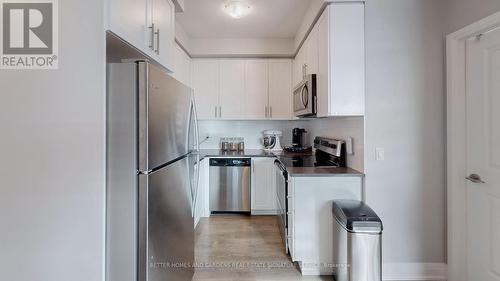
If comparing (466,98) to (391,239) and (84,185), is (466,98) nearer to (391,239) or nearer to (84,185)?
(391,239)

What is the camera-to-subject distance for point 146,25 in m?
1.76

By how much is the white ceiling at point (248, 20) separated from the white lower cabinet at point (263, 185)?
187 cm

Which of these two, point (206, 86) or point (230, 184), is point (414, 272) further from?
point (206, 86)

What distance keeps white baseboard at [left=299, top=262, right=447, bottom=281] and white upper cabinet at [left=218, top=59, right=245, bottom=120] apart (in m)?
2.87

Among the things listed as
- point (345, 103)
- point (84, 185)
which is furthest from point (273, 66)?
point (84, 185)

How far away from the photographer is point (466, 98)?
2197 millimetres

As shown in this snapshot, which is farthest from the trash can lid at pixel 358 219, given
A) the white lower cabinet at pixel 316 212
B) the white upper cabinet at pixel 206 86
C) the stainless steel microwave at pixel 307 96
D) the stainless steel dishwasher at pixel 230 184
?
the white upper cabinet at pixel 206 86

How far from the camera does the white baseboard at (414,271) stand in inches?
92.4

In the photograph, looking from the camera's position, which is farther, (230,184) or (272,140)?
(272,140)

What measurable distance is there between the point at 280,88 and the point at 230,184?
1726 mm

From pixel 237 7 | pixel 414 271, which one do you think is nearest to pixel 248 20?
pixel 237 7

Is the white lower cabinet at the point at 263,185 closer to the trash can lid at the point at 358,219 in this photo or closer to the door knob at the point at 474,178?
the trash can lid at the point at 358,219

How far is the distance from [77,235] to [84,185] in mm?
239

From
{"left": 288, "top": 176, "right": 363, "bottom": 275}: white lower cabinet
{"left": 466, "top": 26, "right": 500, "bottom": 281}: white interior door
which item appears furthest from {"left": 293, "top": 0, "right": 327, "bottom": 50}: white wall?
{"left": 288, "top": 176, "right": 363, "bottom": 275}: white lower cabinet
